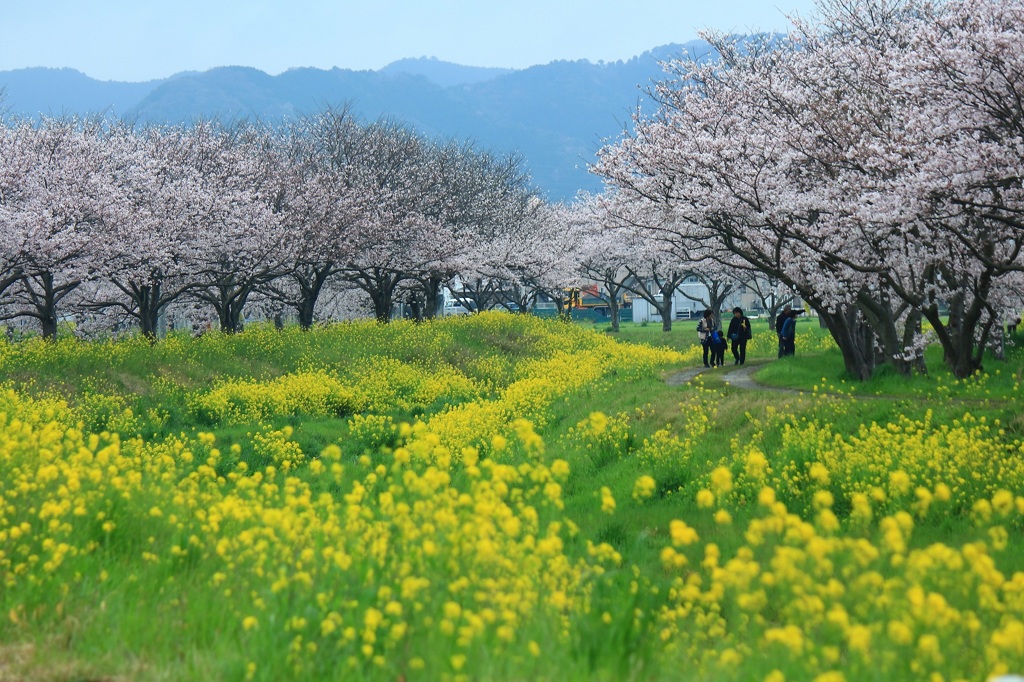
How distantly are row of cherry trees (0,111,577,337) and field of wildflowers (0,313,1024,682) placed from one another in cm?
1273

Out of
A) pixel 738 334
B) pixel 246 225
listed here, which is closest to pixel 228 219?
pixel 246 225

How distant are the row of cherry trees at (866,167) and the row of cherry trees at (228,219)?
15.2 metres

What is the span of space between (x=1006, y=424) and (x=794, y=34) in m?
15.8

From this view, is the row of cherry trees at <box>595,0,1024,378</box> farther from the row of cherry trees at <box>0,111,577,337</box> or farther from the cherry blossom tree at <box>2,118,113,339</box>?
the cherry blossom tree at <box>2,118,113,339</box>

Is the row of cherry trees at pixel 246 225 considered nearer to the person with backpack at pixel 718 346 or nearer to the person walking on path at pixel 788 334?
the person with backpack at pixel 718 346

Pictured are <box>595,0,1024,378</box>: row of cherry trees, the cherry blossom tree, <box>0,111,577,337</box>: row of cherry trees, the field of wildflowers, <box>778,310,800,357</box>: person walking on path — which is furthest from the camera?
<box>778,310,800,357</box>: person walking on path

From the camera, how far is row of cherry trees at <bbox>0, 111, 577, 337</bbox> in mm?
28750

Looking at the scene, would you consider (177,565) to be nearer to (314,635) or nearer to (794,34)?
(314,635)

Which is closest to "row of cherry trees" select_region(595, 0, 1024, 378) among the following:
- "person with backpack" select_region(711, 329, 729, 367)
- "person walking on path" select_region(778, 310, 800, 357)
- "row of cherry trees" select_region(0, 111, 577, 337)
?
"person with backpack" select_region(711, 329, 729, 367)

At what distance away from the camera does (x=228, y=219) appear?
111ft

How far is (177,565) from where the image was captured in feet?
24.5

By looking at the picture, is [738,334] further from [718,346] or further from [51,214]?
[51,214]

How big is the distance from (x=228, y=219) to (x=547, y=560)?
29696 mm

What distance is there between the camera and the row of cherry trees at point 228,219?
94.3 ft
